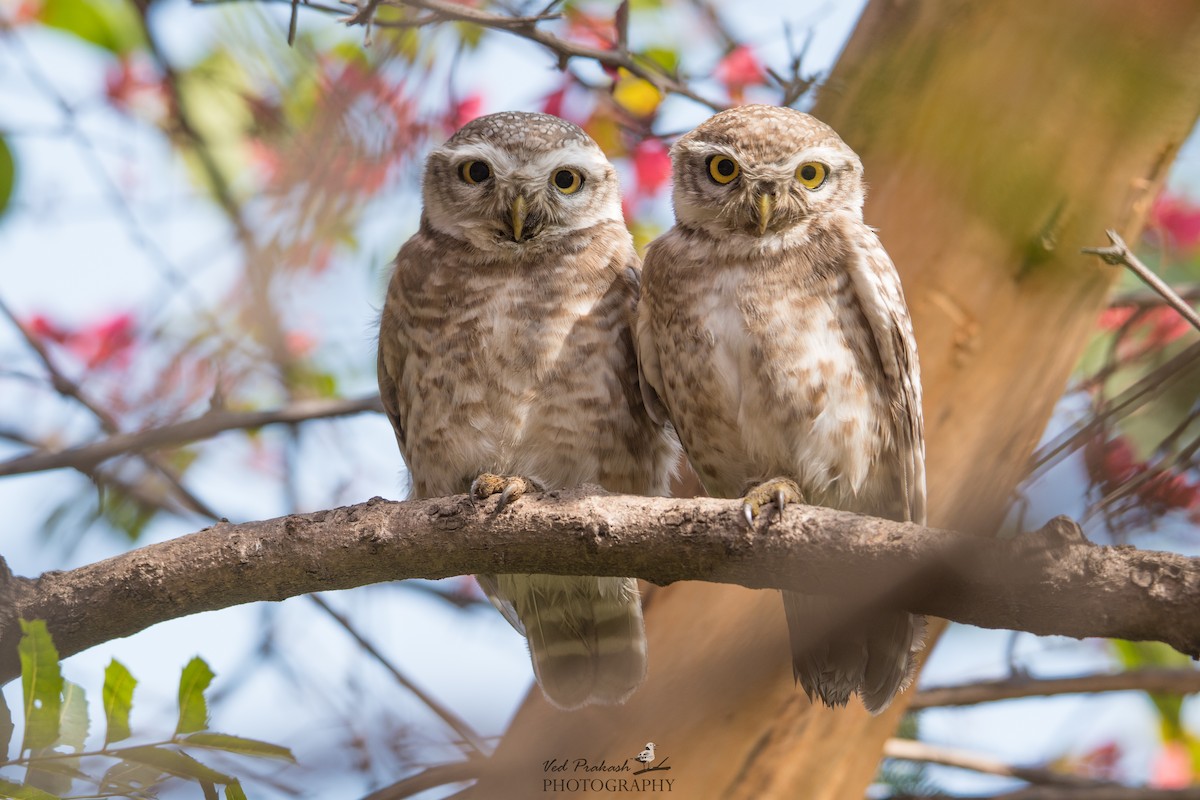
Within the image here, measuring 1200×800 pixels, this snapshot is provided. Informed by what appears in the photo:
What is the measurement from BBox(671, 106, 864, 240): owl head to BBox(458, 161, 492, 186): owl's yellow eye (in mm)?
650

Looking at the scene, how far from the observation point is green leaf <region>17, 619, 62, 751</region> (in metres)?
1.80

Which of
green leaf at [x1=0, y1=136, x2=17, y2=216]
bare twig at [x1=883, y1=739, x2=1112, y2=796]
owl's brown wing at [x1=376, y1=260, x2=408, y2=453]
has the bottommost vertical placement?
bare twig at [x1=883, y1=739, x2=1112, y2=796]

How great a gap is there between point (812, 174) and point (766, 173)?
15 centimetres

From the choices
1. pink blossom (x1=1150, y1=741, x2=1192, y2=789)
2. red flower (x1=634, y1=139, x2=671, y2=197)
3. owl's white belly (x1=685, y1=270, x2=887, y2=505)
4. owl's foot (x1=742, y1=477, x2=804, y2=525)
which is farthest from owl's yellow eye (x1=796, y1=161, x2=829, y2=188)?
pink blossom (x1=1150, y1=741, x2=1192, y2=789)

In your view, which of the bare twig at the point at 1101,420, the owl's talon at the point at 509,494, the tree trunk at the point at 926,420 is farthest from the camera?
the tree trunk at the point at 926,420

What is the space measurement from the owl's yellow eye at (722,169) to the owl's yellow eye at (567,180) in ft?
1.70

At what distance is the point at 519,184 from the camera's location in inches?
135

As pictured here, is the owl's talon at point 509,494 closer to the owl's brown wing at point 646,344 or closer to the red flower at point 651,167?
the owl's brown wing at point 646,344

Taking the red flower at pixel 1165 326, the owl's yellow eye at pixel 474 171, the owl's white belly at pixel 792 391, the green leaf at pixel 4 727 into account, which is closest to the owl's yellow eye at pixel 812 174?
the owl's white belly at pixel 792 391

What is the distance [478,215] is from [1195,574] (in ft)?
7.70

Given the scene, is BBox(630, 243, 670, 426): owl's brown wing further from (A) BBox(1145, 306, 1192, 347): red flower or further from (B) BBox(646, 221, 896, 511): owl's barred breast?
(A) BBox(1145, 306, 1192, 347): red flower

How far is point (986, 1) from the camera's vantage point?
2.88 metres

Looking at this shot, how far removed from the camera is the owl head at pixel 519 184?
11.2 feet

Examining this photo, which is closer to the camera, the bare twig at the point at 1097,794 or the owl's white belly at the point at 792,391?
the owl's white belly at the point at 792,391
